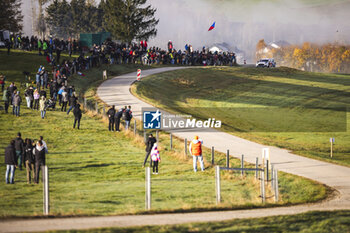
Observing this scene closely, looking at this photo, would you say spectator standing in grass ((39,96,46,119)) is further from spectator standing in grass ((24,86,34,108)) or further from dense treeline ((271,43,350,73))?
dense treeline ((271,43,350,73))

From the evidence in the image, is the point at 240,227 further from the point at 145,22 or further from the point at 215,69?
the point at 145,22

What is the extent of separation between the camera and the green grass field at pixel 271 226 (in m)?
12.2

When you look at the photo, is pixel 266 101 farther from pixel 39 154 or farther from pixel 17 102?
pixel 39 154

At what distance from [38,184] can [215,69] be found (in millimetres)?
52758

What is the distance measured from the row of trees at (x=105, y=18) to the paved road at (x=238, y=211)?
49837mm

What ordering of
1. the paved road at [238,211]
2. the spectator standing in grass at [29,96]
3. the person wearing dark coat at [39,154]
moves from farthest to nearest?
the spectator standing in grass at [29,96]
the person wearing dark coat at [39,154]
the paved road at [238,211]

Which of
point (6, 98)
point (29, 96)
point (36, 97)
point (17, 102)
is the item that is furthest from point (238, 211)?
point (29, 96)

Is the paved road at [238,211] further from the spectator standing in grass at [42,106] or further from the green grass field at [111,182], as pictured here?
the spectator standing in grass at [42,106]

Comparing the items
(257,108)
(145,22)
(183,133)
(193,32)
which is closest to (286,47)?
(193,32)

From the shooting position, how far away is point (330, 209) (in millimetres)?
15641

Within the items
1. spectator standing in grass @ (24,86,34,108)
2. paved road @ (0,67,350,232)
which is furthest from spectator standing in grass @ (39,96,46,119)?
paved road @ (0,67,350,232)

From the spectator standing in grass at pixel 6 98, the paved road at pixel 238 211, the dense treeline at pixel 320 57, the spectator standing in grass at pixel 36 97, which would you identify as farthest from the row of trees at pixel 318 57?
the spectator standing in grass at pixel 6 98

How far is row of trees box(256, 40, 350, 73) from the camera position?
491ft

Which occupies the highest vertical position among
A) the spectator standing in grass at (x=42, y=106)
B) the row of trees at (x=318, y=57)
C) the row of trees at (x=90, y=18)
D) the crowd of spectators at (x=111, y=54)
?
the row of trees at (x=90, y=18)
